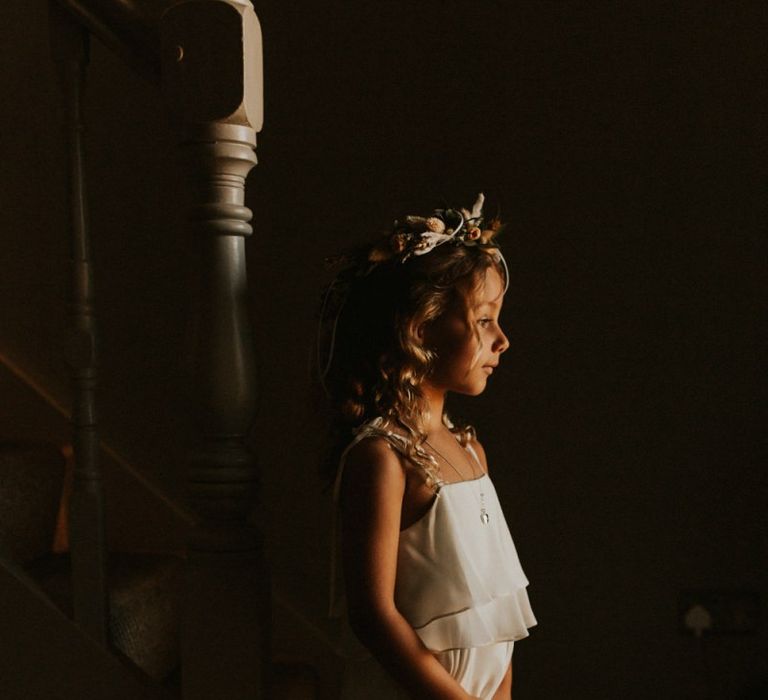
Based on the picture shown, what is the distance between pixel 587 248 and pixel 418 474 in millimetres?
793

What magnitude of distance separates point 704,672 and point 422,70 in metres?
1.41

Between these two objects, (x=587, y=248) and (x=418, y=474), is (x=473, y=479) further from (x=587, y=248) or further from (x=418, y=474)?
(x=587, y=248)

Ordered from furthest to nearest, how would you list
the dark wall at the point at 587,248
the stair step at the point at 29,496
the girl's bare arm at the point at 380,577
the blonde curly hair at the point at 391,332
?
the dark wall at the point at 587,248 → the stair step at the point at 29,496 → the blonde curly hair at the point at 391,332 → the girl's bare arm at the point at 380,577

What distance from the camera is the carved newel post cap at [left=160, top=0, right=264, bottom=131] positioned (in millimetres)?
964

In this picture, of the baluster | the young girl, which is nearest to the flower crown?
the young girl

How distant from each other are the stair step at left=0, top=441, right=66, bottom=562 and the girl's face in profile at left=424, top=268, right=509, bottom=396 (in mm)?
745

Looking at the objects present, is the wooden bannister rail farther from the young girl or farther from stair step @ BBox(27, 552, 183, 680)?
stair step @ BBox(27, 552, 183, 680)

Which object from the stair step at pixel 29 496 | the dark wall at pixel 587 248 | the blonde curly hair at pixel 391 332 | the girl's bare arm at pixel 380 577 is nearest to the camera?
the girl's bare arm at pixel 380 577

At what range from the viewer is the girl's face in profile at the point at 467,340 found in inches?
41.4

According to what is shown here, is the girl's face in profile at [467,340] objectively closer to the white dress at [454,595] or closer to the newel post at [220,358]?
the white dress at [454,595]

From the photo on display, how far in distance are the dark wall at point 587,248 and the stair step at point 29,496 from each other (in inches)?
20.0

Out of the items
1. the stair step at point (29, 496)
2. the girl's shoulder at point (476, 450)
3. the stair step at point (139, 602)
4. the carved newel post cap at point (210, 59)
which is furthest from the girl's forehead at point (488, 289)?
the stair step at point (29, 496)

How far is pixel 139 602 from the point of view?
1.22m

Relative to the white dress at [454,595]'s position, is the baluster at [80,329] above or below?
above
